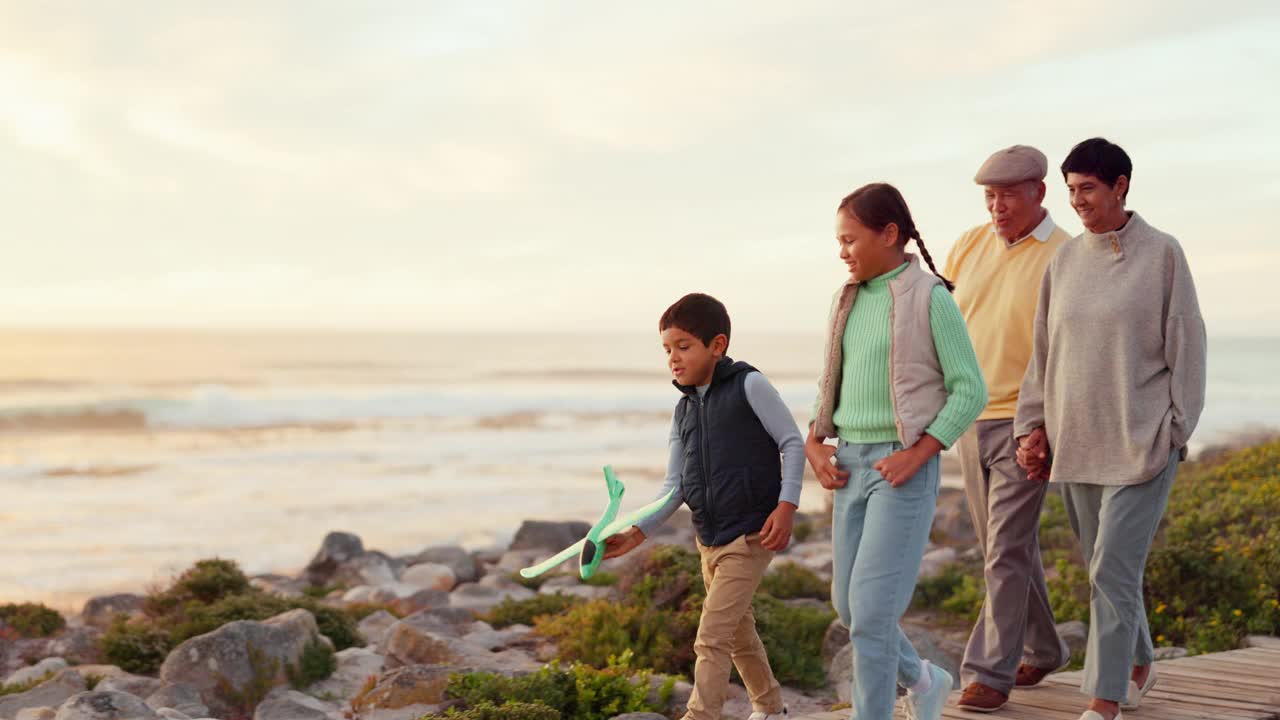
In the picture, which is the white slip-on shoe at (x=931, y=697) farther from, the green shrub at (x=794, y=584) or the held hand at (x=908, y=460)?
the green shrub at (x=794, y=584)

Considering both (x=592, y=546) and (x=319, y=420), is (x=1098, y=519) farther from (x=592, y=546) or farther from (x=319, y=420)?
(x=319, y=420)

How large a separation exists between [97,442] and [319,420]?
6.84m

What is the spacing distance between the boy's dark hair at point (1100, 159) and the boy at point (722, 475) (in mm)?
1558

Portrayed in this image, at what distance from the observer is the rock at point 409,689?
7254 millimetres

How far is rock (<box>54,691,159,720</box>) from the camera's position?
706 cm

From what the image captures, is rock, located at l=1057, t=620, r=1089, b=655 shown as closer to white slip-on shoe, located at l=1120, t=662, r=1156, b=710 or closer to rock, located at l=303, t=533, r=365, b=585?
white slip-on shoe, located at l=1120, t=662, r=1156, b=710

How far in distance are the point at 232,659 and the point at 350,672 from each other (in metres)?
0.95

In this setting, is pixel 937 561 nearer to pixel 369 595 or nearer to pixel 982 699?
pixel 369 595

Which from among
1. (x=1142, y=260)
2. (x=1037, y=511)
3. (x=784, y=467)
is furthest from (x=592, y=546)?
(x=1142, y=260)

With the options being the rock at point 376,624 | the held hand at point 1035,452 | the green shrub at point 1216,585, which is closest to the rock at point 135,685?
the rock at point 376,624

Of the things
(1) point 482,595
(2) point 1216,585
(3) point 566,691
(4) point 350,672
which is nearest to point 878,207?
(3) point 566,691

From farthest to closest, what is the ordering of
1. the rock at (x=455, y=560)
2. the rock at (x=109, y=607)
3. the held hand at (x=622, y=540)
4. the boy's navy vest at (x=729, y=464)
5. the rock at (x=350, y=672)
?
the rock at (x=455, y=560) < the rock at (x=109, y=607) < the rock at (x=350, y=672) < the held hand at (x=622, y=540) < the boy's navy vest at (x=729, y=464)

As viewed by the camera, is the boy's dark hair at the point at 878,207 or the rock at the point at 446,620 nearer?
the boy's dark hair at the point at 878,207

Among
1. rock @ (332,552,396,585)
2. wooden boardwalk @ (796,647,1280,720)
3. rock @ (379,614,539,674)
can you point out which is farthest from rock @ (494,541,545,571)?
wooden boardwalk @ (796,647,1280,720)
